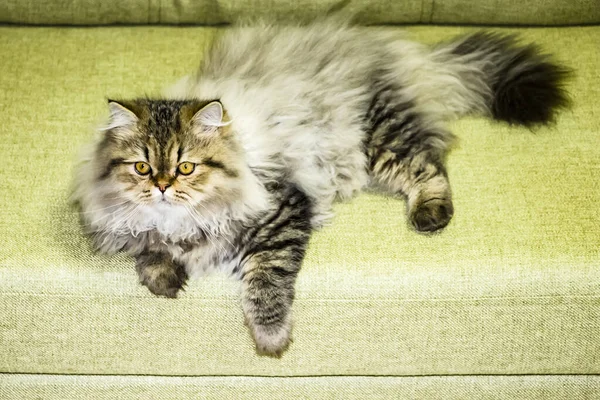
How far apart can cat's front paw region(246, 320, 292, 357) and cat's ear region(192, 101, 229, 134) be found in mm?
450

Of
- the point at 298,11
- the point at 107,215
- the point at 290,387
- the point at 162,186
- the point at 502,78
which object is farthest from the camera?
the point at 298,11

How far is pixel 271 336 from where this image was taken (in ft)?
5.04

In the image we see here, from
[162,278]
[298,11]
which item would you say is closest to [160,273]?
[162,278]

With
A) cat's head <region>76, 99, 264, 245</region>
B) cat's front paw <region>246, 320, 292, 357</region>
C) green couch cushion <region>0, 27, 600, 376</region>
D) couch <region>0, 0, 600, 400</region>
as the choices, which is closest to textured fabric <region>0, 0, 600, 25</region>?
couch <region>0, 0, 600, 400</region>

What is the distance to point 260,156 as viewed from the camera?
5.36 ft

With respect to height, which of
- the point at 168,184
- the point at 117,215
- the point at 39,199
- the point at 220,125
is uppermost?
the point at 220,125

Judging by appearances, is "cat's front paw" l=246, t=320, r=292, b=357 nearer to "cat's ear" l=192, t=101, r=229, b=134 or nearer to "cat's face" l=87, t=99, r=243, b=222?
"cat's face" l=87, t=99, r=243, b=222

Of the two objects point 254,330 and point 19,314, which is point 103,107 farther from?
point 254,330

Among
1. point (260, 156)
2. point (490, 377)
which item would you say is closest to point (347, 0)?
point (260, 156)

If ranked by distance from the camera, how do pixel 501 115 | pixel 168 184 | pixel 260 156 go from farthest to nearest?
1. pixel 501 115
2. pixel 260 156
3. pixel 168 184

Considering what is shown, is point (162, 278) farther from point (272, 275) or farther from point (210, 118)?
point (210, 118)

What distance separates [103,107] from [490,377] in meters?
1.29

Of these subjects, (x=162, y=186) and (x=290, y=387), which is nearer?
(x=162, y=186)

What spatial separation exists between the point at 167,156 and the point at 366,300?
1.81 feet
